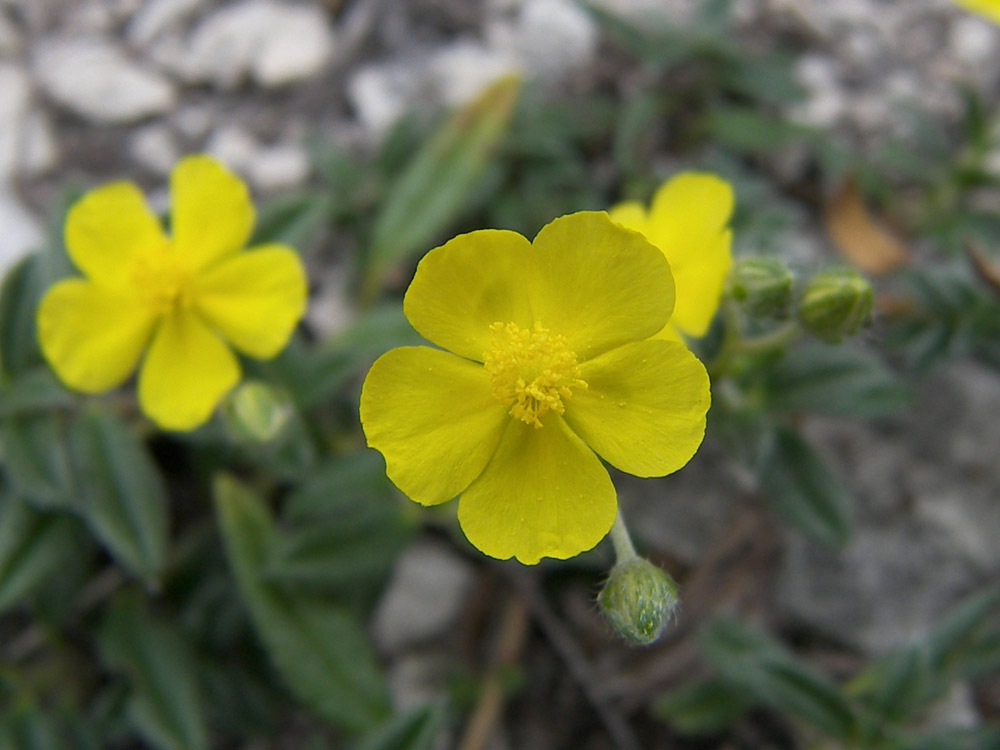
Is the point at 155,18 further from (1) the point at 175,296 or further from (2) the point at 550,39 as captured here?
(1) the point at 175,296

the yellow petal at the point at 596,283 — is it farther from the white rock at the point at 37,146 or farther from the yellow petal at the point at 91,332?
the white rock at the point at 37,146

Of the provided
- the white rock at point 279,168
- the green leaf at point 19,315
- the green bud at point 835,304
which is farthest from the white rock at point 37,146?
the green bud at point 835,304

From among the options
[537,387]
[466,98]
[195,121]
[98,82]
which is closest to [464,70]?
[466,98]

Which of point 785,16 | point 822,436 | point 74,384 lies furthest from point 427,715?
point 785,16

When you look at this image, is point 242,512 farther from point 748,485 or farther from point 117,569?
point 748,485

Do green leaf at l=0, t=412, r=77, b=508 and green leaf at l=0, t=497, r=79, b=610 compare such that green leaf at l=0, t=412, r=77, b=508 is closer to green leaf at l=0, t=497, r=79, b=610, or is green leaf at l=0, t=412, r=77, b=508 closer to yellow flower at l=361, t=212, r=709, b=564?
green leaf at l=0, t=497, r=79, b=610
